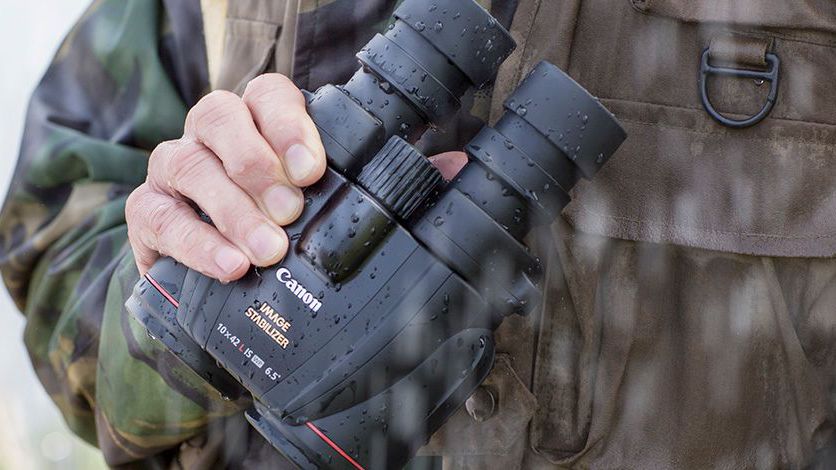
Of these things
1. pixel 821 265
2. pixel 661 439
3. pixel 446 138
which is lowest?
pixel 661 439

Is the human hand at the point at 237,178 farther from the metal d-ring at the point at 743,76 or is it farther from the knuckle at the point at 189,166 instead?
the metal d-ring at the point at 743,76

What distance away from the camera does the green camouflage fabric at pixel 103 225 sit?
1448 mm

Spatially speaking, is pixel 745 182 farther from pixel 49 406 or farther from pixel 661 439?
pixel 49 406

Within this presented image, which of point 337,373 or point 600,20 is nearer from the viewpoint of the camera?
point 337,373

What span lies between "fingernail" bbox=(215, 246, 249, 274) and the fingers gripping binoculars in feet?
0.07

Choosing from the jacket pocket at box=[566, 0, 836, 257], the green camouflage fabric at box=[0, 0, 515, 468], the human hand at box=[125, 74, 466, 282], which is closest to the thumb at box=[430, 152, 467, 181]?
the human hand at box=[125, 74, 466, 282]

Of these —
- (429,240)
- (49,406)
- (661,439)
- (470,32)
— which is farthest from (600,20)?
(49,406)

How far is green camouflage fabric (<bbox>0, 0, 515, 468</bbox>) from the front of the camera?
4.75 feet

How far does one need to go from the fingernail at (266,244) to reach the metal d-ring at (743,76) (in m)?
0.49

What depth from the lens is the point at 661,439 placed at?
1169mm

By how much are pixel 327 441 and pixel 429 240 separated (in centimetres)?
21

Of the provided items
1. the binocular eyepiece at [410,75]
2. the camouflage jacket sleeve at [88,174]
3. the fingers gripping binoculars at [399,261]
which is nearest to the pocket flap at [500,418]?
the fingers gripping binoculars at [399,261]

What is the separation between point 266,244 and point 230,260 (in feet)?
0.13

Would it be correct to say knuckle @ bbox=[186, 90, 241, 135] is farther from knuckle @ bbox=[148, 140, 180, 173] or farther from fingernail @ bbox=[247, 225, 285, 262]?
fingernail @ bbox=[247, 225, 285, 262]
